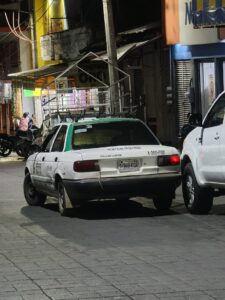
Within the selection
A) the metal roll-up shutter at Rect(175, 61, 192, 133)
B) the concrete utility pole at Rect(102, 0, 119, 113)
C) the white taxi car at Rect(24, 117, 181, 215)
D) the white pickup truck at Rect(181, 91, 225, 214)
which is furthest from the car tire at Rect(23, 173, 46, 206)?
the metal roll-up shutter at Rect(175, 61, 192, 133)

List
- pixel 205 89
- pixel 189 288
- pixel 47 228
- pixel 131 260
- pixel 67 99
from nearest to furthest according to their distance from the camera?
pixel 189 288
pixel 131 260
pixel 47 228
pixel 67 99
pixel 205 89

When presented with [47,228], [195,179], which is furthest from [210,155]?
[47,228]

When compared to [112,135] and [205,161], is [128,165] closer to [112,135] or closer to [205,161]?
[112,135]

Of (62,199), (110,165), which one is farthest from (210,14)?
(62,199)

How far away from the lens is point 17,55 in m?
39.3

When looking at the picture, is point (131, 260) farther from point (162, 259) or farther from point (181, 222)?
point (181, 222)

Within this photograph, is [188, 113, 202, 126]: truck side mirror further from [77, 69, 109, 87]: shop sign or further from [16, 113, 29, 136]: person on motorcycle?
[16, 113, 29, 136]: person on motorcycle

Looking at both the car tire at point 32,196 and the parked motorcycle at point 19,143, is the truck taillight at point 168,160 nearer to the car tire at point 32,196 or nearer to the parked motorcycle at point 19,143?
the car tire at point 32,196

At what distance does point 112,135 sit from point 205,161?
1.69 meters

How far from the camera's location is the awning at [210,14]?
56.4 feet

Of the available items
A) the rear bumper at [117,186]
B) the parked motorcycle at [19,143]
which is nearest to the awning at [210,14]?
the rear bumper at [117,186]

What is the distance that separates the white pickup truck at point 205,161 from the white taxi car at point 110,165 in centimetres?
31

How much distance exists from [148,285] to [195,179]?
4797 mm

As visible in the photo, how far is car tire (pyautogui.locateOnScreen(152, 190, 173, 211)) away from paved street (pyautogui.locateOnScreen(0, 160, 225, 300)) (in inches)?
6.7
